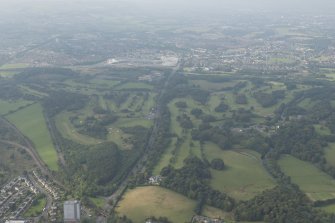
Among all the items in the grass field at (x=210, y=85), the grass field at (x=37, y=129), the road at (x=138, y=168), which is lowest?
the grass field at (x=37, y=129)

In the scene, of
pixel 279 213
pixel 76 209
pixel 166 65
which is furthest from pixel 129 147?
pixel 166 65

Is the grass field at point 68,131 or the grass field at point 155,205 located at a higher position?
the grass field at point 155,205

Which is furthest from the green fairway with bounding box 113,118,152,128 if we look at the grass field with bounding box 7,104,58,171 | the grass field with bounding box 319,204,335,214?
the grass field with bounding box 319,204,335,214

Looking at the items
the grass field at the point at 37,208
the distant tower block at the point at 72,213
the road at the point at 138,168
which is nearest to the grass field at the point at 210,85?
the road at the point at 138,168

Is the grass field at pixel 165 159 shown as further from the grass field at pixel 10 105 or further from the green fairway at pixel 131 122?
the grass field at pixel 10 105

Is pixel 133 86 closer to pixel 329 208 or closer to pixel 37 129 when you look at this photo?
pixel 37 129

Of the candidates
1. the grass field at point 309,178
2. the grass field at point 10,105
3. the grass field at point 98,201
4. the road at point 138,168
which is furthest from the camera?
the grass field at point 10,105

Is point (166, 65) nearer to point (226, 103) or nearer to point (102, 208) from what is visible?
point (226, 103)

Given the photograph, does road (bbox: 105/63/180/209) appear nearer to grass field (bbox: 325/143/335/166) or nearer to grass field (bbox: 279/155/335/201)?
grass field (bbox: 279/155/335/201)
